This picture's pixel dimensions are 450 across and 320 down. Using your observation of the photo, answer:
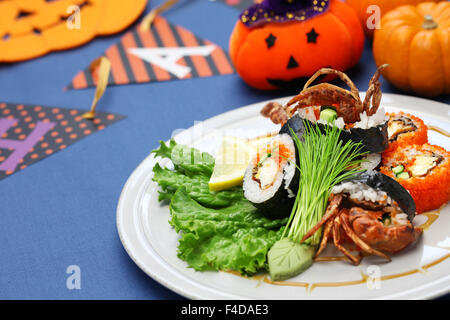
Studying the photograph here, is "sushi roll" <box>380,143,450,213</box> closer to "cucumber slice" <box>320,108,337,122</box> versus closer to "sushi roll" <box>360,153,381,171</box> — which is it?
"sushi roll" <box>360,153,381,171</box>

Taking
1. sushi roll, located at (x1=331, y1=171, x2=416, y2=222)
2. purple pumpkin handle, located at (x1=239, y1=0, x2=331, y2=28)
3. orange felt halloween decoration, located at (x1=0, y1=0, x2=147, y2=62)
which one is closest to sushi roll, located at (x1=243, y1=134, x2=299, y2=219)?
sushi roll, located at (x1=331, y1=171, x2=416, y2=222)

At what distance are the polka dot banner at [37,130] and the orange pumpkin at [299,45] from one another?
2.57 ft

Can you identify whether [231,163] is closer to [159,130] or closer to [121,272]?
[121,272]

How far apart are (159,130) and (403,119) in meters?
1.20

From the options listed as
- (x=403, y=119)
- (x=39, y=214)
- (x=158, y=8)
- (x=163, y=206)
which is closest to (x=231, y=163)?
(x=163, y=206)

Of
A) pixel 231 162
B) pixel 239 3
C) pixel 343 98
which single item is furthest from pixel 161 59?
pixel 343 98

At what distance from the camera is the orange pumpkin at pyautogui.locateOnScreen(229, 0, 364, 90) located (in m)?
2.60

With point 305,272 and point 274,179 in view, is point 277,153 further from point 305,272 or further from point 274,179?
point 305,272

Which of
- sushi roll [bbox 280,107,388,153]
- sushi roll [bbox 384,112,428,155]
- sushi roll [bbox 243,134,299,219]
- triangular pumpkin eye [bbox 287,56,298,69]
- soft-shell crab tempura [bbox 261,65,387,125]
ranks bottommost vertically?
sushi roll [bbox 243,134,299,219]

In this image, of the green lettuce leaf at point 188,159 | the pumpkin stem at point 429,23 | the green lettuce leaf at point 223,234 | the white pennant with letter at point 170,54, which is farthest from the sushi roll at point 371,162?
the white pennant with letter at point 170,54

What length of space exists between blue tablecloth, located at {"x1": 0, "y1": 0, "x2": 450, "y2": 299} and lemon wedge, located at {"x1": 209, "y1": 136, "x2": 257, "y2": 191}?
16.6 inches

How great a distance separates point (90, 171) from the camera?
2.55 meters

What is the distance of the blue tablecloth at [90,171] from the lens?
1.94 metres

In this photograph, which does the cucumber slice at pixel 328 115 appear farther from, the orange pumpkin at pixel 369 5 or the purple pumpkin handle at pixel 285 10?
the orange pumpkin at pixel 369 5
